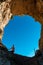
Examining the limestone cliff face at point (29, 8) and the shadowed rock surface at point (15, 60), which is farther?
the limestone cliff face at point (29, 8)

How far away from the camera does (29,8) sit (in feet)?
133

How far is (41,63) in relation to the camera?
93.9ft

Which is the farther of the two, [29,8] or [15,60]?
[29,8]

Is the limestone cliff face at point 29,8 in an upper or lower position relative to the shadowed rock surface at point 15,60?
upper

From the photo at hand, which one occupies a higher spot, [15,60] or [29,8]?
[29,8]

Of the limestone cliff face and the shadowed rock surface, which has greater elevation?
the limestone cliff face

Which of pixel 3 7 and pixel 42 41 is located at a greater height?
pixel 3 7

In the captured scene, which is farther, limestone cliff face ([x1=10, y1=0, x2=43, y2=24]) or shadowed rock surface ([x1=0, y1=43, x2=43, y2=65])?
limestone cliff face ([x1=10, y1=0, x2=43, y2=24])

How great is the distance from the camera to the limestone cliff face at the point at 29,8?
39112 millimetres

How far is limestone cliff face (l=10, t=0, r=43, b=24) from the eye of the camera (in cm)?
3911

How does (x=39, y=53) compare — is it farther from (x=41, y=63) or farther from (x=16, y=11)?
(x=16, y=11)

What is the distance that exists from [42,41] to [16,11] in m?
8.26

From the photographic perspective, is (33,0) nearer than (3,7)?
Yes

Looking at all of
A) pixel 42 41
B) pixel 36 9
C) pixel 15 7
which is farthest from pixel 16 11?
pixel 42 41
